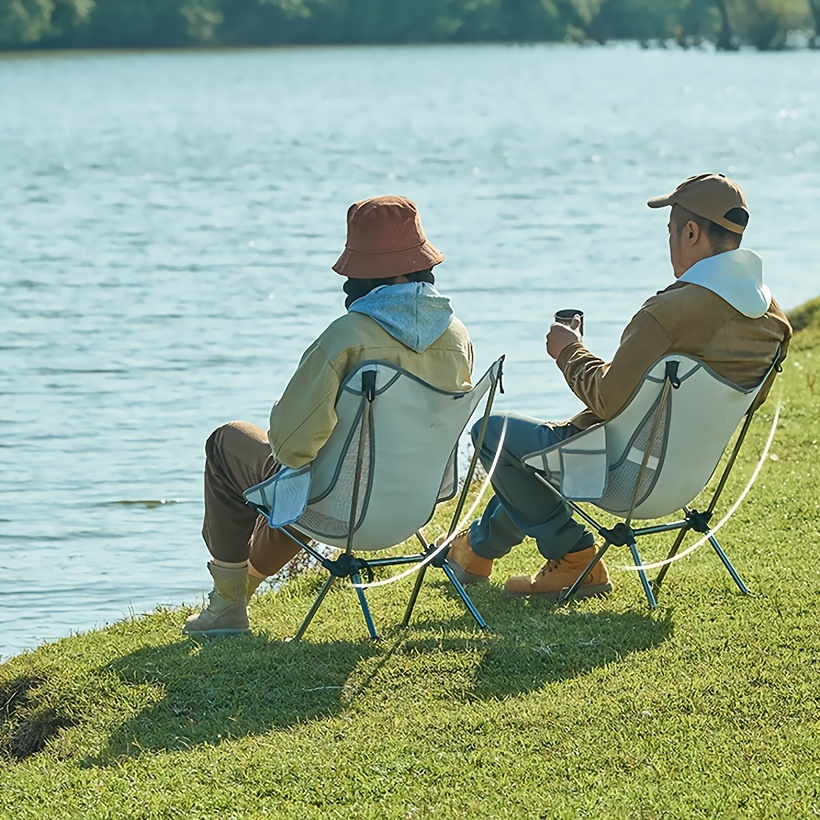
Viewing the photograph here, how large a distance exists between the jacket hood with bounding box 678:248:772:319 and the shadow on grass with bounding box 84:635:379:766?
71.1 inches

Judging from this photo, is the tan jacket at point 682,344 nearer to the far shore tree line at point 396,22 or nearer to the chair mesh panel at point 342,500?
the chair mesh panel at point 342,500

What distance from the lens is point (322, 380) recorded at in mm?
5316

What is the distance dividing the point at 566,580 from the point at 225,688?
1.59m

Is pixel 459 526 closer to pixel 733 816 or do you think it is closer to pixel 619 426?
pixel 619 426

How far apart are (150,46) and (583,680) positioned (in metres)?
110

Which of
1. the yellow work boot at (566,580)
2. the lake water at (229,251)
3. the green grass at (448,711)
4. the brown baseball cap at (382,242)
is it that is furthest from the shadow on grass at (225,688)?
the lake water at (229,251)

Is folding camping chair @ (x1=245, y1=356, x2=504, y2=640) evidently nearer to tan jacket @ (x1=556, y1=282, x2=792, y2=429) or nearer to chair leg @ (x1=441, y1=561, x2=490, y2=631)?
chair leg @ (x1=441, y1=561, x2=490, y2=631)

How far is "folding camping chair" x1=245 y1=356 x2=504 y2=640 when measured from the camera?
5.38 metres

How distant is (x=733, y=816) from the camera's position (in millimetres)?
4277

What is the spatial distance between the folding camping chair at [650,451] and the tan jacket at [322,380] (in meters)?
0.83

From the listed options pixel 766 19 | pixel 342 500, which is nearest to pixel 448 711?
pixel 342 500

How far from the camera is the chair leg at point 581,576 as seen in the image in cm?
598

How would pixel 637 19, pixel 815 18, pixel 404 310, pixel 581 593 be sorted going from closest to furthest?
1. pixel 404 310
2. pixel 581 593
3. pixel 815 18
4. pixel 637 19

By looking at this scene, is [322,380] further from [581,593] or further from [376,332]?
[581,593]
